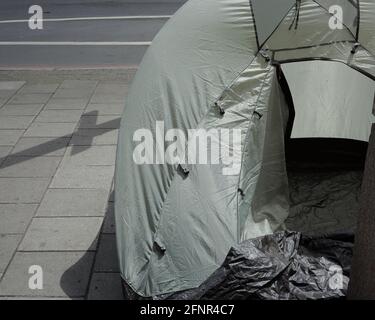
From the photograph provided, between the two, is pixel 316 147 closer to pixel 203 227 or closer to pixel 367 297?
pixel 203 227

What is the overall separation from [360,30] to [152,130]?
75.2 inches

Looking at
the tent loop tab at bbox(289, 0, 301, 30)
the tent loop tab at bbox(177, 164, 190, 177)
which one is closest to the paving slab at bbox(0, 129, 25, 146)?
the tent loop tab at bbox(177, 164, 190, 177)

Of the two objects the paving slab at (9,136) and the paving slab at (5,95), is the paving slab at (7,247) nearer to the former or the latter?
the paving slab at (9,136)

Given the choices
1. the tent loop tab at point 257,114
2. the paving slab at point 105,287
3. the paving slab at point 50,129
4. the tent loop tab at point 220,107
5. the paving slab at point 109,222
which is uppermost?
the tent loop tab at point 220,107

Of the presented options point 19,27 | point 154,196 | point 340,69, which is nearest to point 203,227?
point 154,196

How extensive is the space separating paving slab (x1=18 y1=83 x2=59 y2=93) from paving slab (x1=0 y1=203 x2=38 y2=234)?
13.2 ft

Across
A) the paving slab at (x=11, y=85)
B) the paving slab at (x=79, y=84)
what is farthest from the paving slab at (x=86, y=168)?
the paving slab at (x=11, y=85)

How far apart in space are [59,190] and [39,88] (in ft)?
13.1

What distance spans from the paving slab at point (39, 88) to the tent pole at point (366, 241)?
7194mm

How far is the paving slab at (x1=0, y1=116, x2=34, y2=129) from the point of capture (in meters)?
7.30

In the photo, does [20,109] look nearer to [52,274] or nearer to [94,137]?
[94,137]

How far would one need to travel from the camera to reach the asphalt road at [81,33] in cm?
1040

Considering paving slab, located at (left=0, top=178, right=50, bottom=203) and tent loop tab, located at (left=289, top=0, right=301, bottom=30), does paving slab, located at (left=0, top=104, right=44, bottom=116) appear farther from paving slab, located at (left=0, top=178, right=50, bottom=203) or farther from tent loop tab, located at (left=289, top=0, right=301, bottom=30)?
tent loop tab, located at (left=289, top=0, right=301, bottom=30)

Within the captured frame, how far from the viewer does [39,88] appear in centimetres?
894
